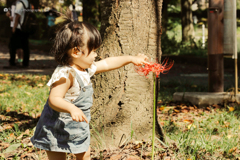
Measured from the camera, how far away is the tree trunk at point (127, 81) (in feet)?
8.55

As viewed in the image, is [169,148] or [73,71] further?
[169,148]

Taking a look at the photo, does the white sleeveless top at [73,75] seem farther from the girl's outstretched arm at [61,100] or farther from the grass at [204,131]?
the grass at [204,131]

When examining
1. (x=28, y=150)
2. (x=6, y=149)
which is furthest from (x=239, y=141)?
(x=6, y=149)

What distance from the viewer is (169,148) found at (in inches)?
97.7

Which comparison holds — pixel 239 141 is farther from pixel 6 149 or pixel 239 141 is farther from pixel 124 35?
pixel 6 149

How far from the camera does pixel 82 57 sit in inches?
76.4

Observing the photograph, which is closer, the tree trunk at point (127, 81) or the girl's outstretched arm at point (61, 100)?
the girl's outstretched arm at point (61, 100)

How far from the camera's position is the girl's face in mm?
1914

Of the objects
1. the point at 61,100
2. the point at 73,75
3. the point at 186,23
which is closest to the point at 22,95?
the point at 73,75

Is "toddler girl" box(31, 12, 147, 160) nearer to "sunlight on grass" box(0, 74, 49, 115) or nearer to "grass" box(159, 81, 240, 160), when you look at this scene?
"grass" box(159, 81, 240, 160)

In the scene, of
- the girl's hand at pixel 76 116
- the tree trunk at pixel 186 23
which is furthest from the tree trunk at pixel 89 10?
the girl's hand at pixel 76 116

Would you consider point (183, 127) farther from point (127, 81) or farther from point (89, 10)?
point (89, 10)

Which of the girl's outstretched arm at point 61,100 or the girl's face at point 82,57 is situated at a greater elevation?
the girl's face at point 82,57

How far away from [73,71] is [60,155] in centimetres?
67
